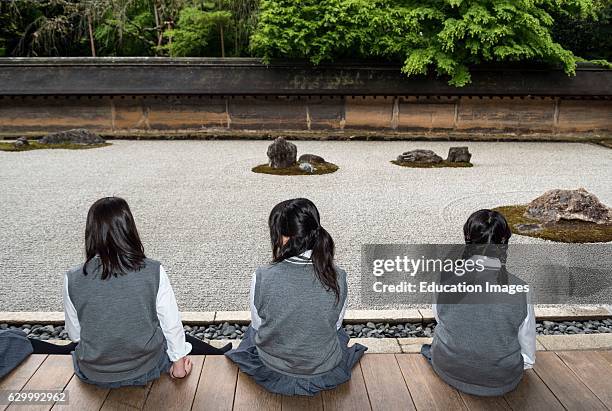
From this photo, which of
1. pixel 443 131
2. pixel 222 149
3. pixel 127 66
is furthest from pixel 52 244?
pixel 443 131

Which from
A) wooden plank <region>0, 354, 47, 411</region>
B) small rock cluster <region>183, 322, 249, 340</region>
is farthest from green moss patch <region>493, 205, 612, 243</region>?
wooden plank <region>0, 354, 47, 411</region>

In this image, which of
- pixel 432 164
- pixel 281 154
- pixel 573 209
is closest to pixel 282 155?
pixel 281 154

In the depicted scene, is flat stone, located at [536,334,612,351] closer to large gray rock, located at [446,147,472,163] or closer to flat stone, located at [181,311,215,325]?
flat stone, located at [181,311,215,325]

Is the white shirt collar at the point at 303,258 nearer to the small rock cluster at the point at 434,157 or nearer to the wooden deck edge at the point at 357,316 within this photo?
the wooden deck edge at the point at 357,316

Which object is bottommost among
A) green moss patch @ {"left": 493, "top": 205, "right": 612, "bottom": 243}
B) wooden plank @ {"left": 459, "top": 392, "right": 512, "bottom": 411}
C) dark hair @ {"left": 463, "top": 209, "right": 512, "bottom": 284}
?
green moss patch @ {"left": 493, "top": 205, "right": 612, "bottom": 243}

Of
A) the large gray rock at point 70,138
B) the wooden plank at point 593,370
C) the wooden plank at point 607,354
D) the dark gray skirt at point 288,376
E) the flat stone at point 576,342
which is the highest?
the large gray rock at point 70,138

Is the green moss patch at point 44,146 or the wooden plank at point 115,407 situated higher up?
the wooden plank at point 115,407

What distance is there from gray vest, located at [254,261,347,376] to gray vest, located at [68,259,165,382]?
0.48m

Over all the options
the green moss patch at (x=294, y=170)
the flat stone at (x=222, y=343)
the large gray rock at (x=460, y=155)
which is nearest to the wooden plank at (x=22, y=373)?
the flat stone at (x=222, y=343)

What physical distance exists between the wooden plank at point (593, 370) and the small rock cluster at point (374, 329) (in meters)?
0.69

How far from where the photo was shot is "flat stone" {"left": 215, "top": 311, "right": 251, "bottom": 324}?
3.24 metres

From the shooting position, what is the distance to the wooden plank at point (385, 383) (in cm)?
204

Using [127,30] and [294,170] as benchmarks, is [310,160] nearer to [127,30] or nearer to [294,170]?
[294,170]

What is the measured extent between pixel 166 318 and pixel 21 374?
2.71 ft
